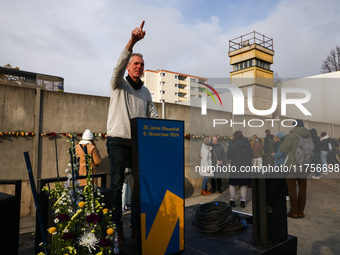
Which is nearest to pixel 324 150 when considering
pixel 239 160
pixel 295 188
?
pixel 239 160

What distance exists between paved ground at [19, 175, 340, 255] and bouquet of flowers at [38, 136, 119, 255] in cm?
257

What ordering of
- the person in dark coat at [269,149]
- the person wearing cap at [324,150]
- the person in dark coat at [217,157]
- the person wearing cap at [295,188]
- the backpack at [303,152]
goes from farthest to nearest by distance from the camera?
the person wearing cap at [324,150], the person in dark coat at [269,149], the person in dark coat at [217,157], the backpack at [303,152], the person wearing cap at [295,188]

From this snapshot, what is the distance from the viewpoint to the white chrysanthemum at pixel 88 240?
146cm

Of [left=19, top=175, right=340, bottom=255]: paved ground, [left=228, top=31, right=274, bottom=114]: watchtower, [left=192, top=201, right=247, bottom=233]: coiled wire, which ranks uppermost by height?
[left=228, top=31, right=274, bottom=114]: watchtower

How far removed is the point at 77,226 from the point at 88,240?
0.15m

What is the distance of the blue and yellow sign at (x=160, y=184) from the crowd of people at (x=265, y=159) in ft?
4.80

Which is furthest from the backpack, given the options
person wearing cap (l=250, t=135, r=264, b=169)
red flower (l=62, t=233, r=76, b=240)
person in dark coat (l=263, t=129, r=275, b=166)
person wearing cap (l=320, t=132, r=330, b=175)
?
person wearing cap (l=320, t=132, r=330, b=175)

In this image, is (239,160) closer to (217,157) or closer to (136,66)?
(217,157)

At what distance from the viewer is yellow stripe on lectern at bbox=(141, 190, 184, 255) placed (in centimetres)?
240

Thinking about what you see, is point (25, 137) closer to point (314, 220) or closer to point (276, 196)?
point (276, 196)

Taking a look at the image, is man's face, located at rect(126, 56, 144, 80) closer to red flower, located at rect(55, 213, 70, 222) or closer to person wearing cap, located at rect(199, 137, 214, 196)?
red flower, located at rect(55, 213, 70, 222)

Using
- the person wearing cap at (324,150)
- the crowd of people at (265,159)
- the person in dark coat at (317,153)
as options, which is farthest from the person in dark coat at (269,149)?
the person wearing cap at (324,150)

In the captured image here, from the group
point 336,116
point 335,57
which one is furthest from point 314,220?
point 335,57

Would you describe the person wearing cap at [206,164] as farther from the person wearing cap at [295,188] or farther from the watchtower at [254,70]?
the watchtower at [254,70]
